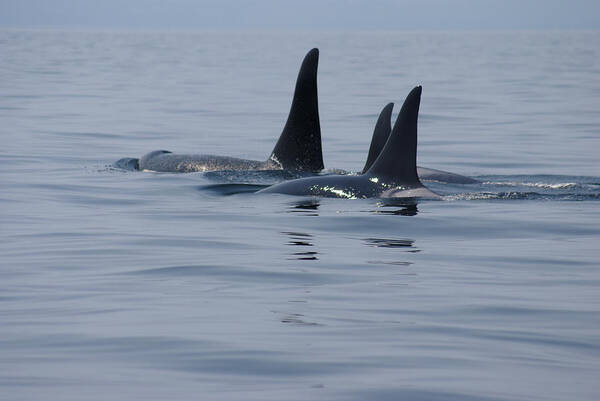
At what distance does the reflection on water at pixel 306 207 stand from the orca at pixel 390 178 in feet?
0.76

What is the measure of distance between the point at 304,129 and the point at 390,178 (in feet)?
9.48

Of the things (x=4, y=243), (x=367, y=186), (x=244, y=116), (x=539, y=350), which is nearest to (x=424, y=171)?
(x=367, y=186)

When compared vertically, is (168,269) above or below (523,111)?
below

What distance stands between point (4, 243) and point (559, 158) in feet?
35.3

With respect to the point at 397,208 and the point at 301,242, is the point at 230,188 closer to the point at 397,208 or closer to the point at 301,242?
the point at 397,208

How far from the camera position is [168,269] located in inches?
319

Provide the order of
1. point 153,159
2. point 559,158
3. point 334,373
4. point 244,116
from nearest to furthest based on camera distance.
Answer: point 334,373
point 153,159
point 559,158
point 244,116

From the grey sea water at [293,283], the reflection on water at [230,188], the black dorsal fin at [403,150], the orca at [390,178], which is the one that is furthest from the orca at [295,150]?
the black dorsal fin at [403,150]

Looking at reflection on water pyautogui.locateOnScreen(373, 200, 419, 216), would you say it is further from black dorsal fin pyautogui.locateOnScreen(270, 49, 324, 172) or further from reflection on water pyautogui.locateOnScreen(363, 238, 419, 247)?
black dorsal fin pyautogui.locateOnScreen(270, 49, 324, 172)

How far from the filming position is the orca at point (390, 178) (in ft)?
33.6

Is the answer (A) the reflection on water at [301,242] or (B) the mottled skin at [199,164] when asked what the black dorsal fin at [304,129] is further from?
(A) the reflection on water at [301,242]

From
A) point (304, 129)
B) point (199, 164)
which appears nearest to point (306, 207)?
point (304, 129)

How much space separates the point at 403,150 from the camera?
1046cm

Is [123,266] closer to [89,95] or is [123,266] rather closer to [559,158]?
[559,158]
